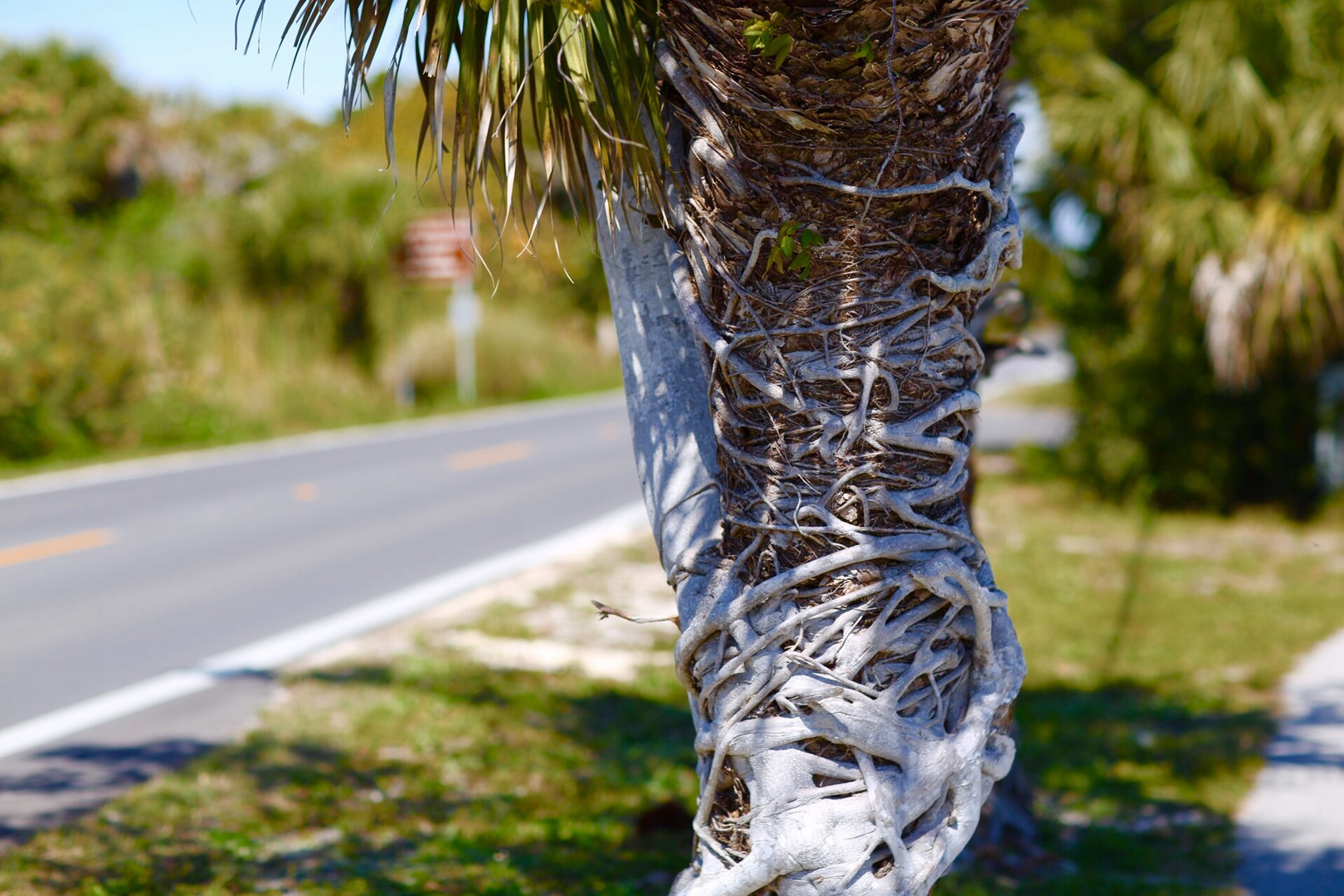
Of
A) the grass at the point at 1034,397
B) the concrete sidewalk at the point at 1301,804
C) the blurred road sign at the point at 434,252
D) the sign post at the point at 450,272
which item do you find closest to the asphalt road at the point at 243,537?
the sign post at the point at 450,272

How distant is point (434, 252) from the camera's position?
22.0 meters

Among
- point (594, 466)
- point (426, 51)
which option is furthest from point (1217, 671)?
point (594, 466)

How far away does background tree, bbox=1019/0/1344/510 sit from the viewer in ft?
33.3

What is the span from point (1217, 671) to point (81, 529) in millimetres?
8857

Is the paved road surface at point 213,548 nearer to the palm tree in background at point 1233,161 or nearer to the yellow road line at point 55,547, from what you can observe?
the yellow road line at point 55,547

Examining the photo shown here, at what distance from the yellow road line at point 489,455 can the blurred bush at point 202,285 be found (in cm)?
269

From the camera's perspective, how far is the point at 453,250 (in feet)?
71.5

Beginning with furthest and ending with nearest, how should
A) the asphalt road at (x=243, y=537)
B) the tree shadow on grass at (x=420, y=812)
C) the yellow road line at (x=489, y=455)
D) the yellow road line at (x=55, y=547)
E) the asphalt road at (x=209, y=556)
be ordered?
the yellow road line at (x=489, y=455)
the yellow road line at (x=55, y=547)
the asphalt road at (x=243, y=537)
the asphalt road at (x=209, y=556)
the tree shadow on grass at (x=420, y=812)

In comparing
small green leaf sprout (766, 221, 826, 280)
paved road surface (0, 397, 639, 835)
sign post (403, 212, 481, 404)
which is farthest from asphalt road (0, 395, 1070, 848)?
sign post (403, 212, 481, 404)

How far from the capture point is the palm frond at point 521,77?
244 cm

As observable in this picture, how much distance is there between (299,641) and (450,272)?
50.1ft

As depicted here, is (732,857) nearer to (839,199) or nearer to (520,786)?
(839,199)

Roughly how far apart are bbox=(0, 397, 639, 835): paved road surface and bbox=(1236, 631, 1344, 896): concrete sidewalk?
173 inches

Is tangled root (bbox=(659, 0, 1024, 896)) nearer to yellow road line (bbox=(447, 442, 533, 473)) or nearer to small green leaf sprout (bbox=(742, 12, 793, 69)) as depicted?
small green leaf sprout (bbox=(742, 12, 793, 69))
